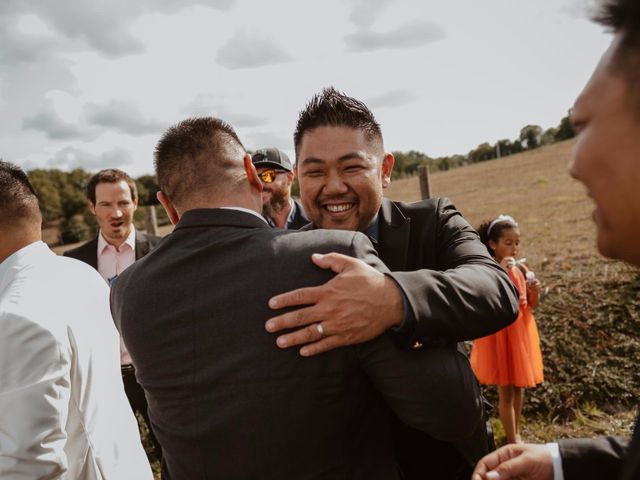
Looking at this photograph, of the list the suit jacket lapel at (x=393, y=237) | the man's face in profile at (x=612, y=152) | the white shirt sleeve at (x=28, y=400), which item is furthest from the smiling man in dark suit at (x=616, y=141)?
the white shirt sleeve at (x=28, y=400)

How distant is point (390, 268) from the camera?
2342 millimetres

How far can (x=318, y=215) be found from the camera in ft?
8.64

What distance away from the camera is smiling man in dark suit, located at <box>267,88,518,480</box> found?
1456 millimetres

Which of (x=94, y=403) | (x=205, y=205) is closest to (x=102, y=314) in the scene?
(x=94, y=403)

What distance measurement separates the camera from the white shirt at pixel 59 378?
1883 millimetres

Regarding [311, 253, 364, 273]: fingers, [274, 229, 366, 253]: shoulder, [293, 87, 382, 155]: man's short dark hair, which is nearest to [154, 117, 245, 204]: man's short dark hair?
[274, 229, 366, 253]: shoulder

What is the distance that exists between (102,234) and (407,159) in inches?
3701

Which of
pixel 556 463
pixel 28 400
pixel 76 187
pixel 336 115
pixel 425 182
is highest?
pixel 76 187

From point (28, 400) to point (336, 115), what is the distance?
6.32 ft

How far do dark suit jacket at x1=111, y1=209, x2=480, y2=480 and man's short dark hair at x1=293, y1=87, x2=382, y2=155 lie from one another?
1.10 meters

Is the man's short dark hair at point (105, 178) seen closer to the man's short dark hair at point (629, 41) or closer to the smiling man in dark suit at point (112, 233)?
the smiling man in dark suit at point (112, 233)

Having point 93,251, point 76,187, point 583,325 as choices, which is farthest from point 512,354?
point 76,187

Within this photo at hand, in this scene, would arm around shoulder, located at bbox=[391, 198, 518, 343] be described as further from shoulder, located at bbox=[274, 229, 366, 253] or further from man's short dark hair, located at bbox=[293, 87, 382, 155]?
man's short dark hair, located at bbox=[293, 87, 382, 155]

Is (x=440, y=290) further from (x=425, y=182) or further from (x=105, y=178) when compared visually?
(x=425, y=182)
